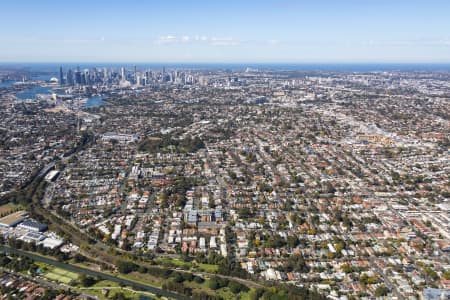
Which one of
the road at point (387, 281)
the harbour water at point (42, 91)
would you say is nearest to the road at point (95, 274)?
the road at point (387, 281)

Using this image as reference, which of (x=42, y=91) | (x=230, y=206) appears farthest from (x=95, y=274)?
(x=42, y=91)

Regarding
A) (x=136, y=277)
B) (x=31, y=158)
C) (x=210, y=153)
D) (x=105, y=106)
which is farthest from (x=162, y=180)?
(x=105, y=106)

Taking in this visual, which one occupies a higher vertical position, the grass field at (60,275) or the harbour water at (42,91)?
the harbour water at (42,91)

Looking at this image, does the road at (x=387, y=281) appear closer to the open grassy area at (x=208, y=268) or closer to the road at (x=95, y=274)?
the open grassy area at (x=208, y=268)

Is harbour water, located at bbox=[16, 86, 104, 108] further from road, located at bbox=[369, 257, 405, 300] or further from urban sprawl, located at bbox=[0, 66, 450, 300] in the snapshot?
road, located at bbox=[369, 257, 405, 300]

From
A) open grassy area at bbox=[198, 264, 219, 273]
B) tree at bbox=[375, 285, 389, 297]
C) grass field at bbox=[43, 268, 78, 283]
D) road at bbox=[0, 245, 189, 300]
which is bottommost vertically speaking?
road at bbox=[0, 245, 189, 300]

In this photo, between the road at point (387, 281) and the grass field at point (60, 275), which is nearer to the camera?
the road at point (387, 281)

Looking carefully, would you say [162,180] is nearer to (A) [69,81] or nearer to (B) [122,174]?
→ (B) [122,174]

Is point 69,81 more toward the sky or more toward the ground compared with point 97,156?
more toward the sky

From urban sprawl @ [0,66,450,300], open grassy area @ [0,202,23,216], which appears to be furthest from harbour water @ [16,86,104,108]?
open grassy area @ [0,202,23,216]
